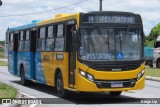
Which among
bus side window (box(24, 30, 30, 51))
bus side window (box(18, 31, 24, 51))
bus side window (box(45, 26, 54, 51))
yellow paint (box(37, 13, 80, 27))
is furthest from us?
bus side window (box(18, 31, 24, 51))

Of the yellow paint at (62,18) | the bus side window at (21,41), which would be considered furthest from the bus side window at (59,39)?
the bus side window at (21,41)

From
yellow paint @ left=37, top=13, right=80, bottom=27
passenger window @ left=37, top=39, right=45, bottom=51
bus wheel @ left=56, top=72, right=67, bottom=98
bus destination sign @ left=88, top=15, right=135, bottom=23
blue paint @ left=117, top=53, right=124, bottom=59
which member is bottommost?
bus wheel @ left=56, top=72, right=67, bottom=98

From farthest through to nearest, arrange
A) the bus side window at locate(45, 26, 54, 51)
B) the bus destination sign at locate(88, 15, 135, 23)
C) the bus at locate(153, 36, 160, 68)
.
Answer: the bus at locate(153, 36, 160, 68) → the bus side window at locate(45, 26, 54, 51) → the bus destination sign at locate(88, 15, 135, 23)

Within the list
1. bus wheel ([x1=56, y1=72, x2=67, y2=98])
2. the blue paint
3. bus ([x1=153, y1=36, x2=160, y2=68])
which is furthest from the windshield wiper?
bus ([x1=153, y1=36, x2=160, y2=68])

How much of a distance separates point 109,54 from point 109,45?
0.96 ft

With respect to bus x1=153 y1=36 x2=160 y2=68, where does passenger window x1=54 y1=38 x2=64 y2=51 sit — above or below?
above

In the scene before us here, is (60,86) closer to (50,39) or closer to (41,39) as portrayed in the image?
(50,39)

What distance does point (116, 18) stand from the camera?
15461 mm

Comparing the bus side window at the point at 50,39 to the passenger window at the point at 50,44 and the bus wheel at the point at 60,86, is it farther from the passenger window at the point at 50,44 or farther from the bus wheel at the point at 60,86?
the bus wheel at the point at 60,86

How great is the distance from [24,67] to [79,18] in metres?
8.55

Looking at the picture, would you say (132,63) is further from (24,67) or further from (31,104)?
(24,67)

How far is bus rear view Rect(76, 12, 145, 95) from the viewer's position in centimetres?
1488

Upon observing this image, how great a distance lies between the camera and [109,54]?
1511 centimetres

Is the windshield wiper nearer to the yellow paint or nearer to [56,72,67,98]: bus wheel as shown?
the yellow paint
